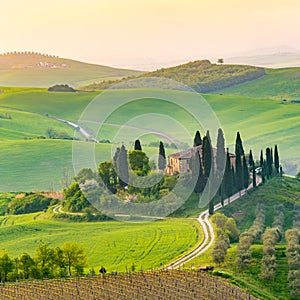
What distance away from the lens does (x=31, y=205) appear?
83.9 meters

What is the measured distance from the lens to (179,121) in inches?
6988

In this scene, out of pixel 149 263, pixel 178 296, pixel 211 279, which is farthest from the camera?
pixel 149 263

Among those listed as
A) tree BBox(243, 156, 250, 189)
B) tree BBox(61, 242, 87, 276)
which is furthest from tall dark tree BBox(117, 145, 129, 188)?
tree BBox(61, 242, 87, 276)

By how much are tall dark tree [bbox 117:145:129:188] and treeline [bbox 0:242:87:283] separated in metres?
19.7

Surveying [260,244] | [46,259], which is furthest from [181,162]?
[46,259]

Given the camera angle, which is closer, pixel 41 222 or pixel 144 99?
pixel 41 222

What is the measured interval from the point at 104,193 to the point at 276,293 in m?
27.6

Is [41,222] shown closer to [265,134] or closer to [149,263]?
[149,263]

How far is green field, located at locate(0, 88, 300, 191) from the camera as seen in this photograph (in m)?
121

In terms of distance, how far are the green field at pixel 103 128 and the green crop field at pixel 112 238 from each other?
3341cm

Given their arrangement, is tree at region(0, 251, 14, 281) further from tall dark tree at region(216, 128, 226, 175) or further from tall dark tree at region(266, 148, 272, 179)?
tall dark tree at region(266, 148, 272, 179)

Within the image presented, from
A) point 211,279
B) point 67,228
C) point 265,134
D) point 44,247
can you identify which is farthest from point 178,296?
point 265,134

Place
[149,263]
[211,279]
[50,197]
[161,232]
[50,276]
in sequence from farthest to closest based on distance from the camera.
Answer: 1. [50,197]
2. [161,232]
3. [149,263]
4. [50,276]
5. [211,279]

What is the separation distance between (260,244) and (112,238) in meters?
12.8
